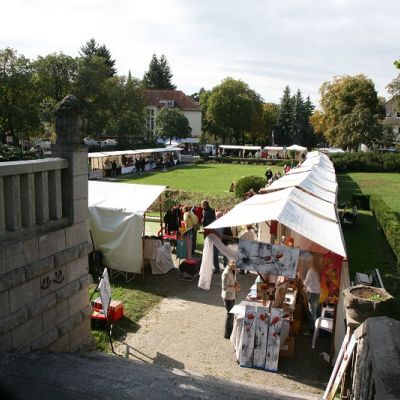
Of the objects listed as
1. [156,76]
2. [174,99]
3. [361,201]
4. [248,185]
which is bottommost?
[361,201]

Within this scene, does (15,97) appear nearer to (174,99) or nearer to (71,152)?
(71,152)

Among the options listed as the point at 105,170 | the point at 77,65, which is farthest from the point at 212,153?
the point at 105,170

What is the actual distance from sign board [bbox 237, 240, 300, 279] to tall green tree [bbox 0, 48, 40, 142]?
1389 inches

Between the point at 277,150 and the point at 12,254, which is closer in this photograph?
the point at 12,254

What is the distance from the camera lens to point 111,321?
29.5ft

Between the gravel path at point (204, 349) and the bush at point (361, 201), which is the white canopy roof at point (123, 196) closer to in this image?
the gravel path at point (204, 349)

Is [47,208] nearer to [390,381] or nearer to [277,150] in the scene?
[390,381]

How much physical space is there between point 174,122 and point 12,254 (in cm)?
5739

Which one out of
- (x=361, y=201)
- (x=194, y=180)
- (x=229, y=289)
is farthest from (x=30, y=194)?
(x=194, y=180)

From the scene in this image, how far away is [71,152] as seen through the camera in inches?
260

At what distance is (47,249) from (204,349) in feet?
12.2

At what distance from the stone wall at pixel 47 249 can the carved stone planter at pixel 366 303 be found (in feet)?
13.4

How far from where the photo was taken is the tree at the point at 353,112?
51719 mm

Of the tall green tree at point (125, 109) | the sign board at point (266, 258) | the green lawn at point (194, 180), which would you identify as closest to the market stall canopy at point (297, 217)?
the sign board at point (266, 258)
